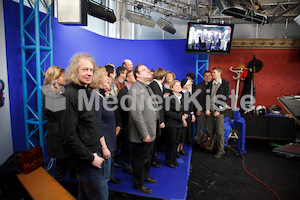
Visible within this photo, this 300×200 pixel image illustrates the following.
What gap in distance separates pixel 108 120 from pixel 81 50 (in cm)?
282

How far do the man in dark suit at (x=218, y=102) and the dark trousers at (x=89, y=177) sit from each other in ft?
10.1

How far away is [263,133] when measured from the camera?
17.2ft

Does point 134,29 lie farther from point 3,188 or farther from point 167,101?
point 3,188

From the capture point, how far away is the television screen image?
4914 mm

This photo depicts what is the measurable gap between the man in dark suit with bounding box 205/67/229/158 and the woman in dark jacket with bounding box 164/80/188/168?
1.11m

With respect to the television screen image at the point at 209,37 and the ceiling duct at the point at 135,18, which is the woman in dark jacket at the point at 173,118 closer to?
the television screen image at the point at 209,37

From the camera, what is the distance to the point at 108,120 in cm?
225

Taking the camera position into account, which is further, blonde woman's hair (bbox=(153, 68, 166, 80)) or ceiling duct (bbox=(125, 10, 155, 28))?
ceiling duct (bbox=(125, 10, 155, 28))

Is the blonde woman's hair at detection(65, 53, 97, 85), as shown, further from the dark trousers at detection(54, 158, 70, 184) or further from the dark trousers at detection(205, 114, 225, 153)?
the dark trousers at detection(205, 114, 225, 153)

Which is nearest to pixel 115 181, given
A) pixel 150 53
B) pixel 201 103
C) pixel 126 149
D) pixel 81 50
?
pixel 126 149

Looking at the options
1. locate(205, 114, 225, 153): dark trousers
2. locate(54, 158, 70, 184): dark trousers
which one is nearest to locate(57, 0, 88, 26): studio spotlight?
locate(54, 158, 70, 184): dark trousers

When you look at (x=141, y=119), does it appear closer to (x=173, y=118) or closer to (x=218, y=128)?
(x=173, y=118)

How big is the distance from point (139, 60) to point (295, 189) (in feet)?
14.8

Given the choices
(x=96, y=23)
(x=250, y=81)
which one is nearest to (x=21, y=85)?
(x=96, y=23)
